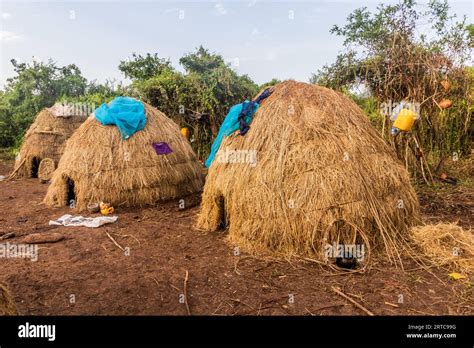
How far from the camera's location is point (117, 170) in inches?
329

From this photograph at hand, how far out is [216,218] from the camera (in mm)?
6746

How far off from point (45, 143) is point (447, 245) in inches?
504

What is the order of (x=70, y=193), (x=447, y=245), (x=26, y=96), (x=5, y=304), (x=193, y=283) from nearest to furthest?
(x=5, y=304)
(x=193, y=283)
(x=447, y=245)
(x=70, y=193)
(x=26, y=96)

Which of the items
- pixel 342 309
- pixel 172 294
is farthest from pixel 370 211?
pixel 172 294

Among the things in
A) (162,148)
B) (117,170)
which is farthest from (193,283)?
(162,148)

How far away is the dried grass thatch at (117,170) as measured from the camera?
27.3 feet

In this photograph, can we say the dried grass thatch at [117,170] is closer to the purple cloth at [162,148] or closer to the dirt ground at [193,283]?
the purple cloth at [162,148]

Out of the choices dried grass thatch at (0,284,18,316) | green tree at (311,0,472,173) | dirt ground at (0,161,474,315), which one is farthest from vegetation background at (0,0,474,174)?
dried grass thatch at (0,284,18,316)

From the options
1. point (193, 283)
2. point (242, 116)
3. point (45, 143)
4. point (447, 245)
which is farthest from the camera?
point (45, 143)

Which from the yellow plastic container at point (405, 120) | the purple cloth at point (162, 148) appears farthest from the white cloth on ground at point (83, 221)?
the yellow plastic container at point (405, 120)

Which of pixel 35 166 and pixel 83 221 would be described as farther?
pixel 35 166

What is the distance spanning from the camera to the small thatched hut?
13.2 meters

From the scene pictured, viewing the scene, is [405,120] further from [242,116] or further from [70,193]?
[70,193]

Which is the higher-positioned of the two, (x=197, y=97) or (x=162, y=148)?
(x=197, y=97)
